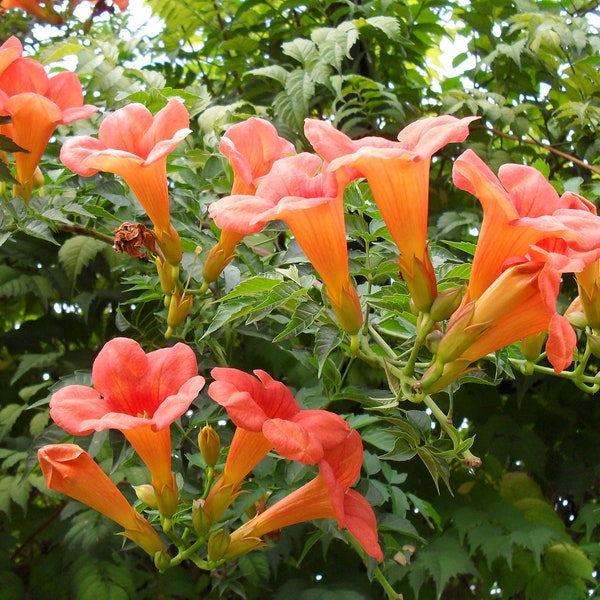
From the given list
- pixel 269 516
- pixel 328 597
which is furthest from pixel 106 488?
pixel 328 597

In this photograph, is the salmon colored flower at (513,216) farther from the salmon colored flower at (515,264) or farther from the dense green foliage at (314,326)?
the dense green foliage at (314,326)

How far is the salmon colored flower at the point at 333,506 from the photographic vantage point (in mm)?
1332

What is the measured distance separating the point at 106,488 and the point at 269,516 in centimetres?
32

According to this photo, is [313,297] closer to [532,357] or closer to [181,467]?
[532,357]

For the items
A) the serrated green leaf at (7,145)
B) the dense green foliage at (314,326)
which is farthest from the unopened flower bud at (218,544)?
the serrated green leaf at (7,145)

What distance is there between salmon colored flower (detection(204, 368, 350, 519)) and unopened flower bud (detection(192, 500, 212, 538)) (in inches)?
0.5

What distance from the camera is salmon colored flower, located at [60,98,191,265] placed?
58.8 inches

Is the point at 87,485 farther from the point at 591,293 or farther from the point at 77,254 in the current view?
the point at 77,254

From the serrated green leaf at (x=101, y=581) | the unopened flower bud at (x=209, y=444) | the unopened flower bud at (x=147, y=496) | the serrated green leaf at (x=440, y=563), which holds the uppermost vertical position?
the unopened flower bud at (x=209, y=444)

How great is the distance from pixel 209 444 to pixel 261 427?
254 mm

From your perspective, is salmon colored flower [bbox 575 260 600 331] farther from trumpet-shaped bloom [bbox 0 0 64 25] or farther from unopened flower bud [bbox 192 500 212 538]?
trumpet-shaped bloom [bbox 0 0 64 25]

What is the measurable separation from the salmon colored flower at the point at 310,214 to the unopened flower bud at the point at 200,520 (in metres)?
0.44

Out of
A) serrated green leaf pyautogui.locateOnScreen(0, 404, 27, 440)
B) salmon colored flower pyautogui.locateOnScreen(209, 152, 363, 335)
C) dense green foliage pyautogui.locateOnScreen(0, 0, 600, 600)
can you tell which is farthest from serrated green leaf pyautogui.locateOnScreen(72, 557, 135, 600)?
salmon colored flower pyautogui.locateOnScreen(209, 152, 363, 335)

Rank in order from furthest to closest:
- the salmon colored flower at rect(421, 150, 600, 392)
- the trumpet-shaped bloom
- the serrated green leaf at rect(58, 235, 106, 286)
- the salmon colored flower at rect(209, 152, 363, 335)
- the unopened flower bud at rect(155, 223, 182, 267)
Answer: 1. the trumpet-shaped bloom
2. the serrated green leaf at rect(58, 235, 106, 286)
3. the unopened flower bud at rect(155, 223, 182, 267)
4. the salmon colored flower at rect(209, 152, 363, 335)
5. the salmon colored flower at rect(421, 150, 600, 392)
